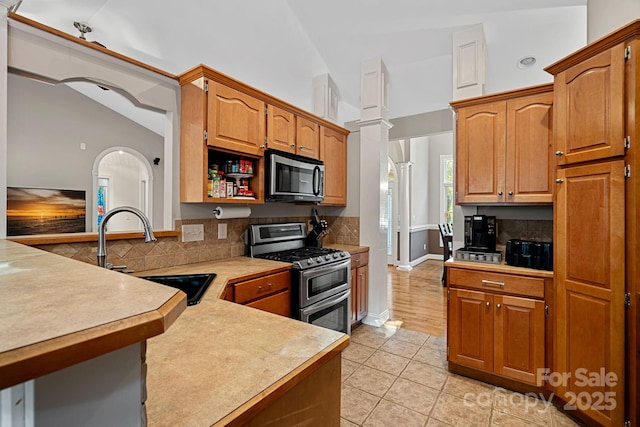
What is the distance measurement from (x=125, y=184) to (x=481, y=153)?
6.75 m

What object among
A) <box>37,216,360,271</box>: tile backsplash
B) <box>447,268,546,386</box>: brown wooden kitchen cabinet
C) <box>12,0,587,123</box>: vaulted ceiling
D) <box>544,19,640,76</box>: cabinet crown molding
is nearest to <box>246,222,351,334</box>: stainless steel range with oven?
<box>37,216,360,271</box>: tile backsplash

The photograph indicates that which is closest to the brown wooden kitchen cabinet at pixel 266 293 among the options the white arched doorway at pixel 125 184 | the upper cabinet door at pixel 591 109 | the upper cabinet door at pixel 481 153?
the upper cabinet door at pixel 481 153

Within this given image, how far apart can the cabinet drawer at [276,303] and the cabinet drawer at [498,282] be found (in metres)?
1.32

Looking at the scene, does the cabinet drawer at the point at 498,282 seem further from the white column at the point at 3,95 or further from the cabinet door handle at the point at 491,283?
the white column at the point at 3,95

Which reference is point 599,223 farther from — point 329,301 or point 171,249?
point 171,249

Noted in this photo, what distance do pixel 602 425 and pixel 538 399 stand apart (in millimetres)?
Answer: 439

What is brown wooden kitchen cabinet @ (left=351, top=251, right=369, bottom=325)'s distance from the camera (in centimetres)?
332

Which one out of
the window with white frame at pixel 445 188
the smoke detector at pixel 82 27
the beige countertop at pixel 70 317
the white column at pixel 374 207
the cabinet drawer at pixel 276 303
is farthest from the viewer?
the window with white frame at pixel 445 188

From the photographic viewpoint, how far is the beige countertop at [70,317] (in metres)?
0.31

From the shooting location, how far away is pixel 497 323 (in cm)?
229

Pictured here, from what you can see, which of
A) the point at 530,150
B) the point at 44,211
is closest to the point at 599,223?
the point at 530,150

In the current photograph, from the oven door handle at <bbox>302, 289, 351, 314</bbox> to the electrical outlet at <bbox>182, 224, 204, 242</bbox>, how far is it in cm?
106

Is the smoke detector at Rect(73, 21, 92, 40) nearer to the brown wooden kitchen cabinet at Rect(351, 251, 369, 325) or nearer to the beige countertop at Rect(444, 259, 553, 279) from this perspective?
the brown wooden kitchen cabinet at Rect(351, 251, 369, 325)

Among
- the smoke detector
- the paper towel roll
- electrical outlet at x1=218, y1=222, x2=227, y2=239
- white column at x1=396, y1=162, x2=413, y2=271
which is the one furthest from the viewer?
white column at x1=396, y1=162, x2=413, y2=271
